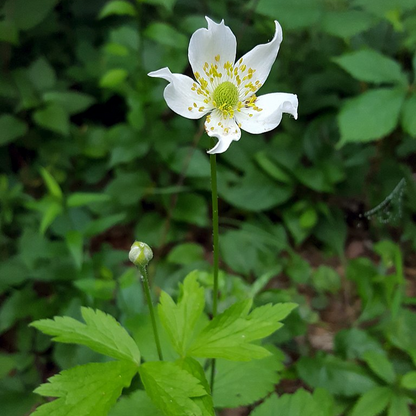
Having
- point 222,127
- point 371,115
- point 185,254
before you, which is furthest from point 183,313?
point 371,115

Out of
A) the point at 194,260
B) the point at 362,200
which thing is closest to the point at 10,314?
the point at 194,260

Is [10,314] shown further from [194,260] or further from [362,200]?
[362,200]

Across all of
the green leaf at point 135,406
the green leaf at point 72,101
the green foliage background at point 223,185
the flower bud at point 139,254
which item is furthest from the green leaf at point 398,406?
the green leaf at point 72,101

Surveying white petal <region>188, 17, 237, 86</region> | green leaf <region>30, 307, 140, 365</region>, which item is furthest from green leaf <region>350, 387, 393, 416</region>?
white petal <region>188, 17, 237, 86</region>

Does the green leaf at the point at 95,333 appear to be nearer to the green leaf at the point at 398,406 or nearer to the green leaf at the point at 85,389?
the green leaf at the point at 85,389

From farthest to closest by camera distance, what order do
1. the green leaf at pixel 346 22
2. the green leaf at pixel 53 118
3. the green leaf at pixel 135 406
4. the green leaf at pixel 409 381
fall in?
the green leaf at pixel 53 118 < the green leaf at pixel 346 22 < the green leaf at pixel 409 381 < the green leaf at pixel 135 406

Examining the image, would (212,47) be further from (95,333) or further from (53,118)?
(53,118)

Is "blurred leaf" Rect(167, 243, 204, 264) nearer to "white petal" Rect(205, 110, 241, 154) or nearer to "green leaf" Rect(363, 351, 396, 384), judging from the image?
"green leaf" Rect(363, 351, 396, 384)
